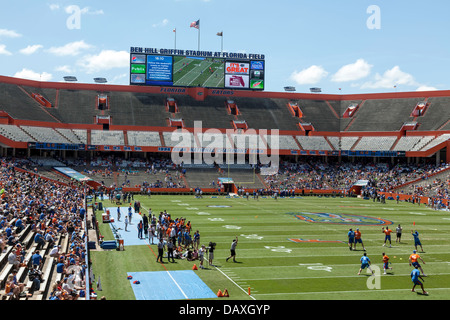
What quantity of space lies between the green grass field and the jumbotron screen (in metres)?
40.6

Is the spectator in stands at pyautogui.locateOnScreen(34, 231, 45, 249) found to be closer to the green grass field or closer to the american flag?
the green grass field

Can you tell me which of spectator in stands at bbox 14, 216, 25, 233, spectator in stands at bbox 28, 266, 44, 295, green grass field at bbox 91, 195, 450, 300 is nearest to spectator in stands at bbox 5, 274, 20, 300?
spectator in stands at bbox 28, 266, 44, 295

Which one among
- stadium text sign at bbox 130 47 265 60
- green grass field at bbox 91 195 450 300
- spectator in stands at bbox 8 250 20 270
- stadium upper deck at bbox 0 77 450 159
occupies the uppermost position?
stadium text sign at bbox 130 47 265 60

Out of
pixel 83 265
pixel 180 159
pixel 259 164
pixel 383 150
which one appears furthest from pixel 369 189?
pixel 83 265

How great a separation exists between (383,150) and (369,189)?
410 inches

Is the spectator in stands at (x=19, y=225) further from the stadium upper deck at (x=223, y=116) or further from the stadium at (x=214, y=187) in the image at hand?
the stadium upper deck at (x=223, y=116)

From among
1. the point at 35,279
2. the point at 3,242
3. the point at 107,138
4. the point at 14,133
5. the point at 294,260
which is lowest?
the point at 294,260

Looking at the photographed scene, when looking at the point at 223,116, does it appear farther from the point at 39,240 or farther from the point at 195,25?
the point at 39,240

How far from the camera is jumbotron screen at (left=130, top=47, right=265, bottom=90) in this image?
240 feet

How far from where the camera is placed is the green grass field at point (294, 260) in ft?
53.3

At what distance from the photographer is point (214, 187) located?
188ft

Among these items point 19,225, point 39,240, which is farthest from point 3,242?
point 19,225

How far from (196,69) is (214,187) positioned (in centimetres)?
2587

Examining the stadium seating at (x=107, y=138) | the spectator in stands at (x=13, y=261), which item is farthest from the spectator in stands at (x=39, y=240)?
the stadium seating at (x=107, y=138)
